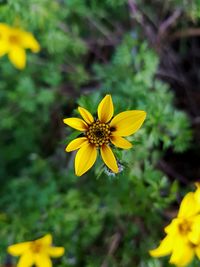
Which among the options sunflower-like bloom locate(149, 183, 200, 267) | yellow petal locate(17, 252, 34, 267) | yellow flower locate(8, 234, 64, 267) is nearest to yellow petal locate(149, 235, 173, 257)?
sunflower-like bloom locate(149, 183, 200, 267)

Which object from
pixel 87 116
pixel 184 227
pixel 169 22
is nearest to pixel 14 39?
pixel 169 22

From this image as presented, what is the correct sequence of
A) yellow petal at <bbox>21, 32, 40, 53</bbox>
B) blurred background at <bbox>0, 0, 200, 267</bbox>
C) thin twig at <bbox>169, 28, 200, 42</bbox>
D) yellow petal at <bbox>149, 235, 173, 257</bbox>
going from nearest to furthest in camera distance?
yellow petal at <bbox>149, 235, 173, 257</bbox> < blurred background at <bbox>0, 0, 200, 267</bbox> < yellow petal at <bbox>21, 32, 40, 53</bbox> < thin twig at <bbox>169, 28, 200, 42</bbox>

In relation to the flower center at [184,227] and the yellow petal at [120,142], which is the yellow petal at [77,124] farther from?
the flower center at [184,227]

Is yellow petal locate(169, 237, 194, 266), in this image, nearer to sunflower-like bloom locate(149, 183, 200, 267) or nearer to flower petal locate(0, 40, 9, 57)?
sunflower-like bloom locate(149, 183, 200, 267)

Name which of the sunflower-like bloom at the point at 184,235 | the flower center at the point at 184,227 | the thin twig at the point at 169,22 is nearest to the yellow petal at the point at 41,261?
the sunflower-like bloom at the point at 184,235

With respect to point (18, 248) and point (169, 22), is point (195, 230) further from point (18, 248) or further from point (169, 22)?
point (169, 22)

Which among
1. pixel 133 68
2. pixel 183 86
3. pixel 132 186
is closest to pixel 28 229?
pixel 132 186

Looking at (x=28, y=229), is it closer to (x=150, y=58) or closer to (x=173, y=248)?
(x=173, y=248)
